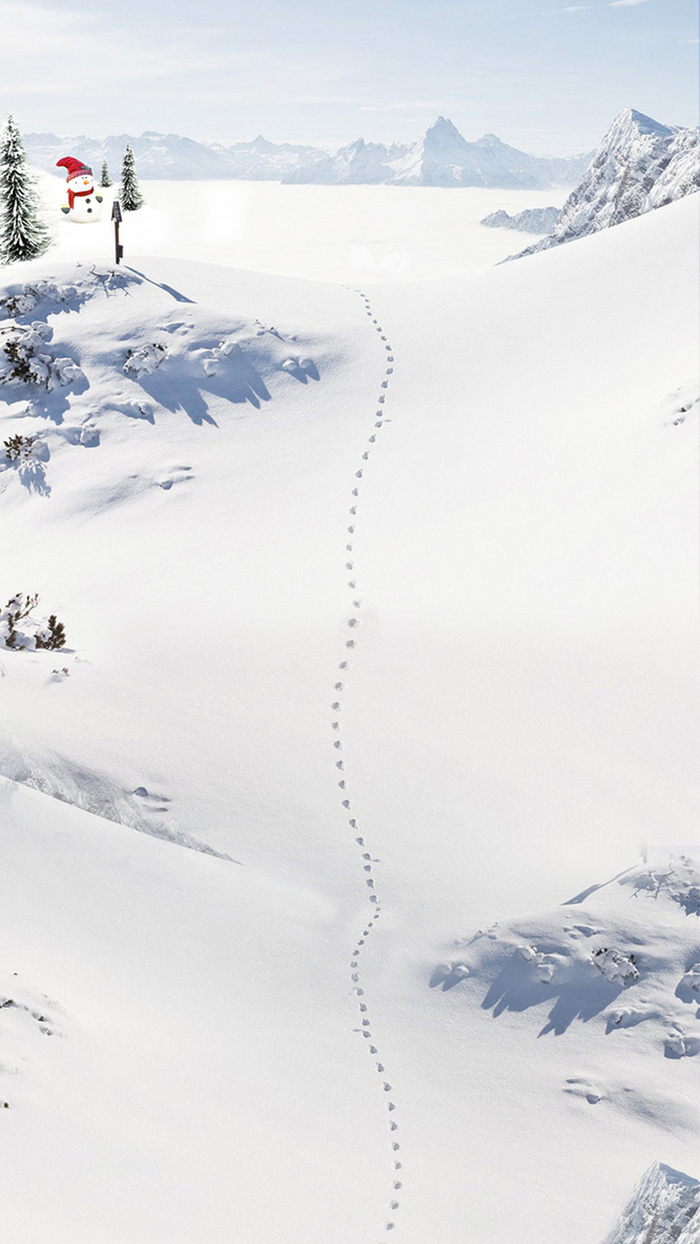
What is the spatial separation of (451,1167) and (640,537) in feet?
40.3

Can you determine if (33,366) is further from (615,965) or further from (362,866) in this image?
(615,965)

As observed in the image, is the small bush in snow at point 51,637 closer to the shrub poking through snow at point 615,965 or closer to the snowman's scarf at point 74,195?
the shrub poking through snow at point 615,965

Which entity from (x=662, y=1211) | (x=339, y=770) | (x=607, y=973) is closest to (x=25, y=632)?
(x=339, y=770)

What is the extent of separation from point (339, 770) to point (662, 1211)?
7.10 metres

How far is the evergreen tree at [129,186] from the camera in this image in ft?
126

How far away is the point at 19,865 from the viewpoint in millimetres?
9766

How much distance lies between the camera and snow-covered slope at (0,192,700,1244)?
7.69m

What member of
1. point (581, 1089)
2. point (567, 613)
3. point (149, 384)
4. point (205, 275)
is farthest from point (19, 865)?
point (205, 275)

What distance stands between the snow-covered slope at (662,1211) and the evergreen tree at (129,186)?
41233mm

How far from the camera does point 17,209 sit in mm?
31953

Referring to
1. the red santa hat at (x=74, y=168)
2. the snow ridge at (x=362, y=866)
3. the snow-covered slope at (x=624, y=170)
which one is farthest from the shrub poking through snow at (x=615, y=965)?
the snow-covered slope at (x=624, y=170)

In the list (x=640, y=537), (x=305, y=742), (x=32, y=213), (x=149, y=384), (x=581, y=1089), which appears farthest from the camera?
(x=32, y=213)

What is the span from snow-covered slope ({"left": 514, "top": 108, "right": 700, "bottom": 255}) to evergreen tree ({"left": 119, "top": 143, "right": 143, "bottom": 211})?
212 ft

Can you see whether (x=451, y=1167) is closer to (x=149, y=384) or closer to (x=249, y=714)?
(x=249, y=714)
